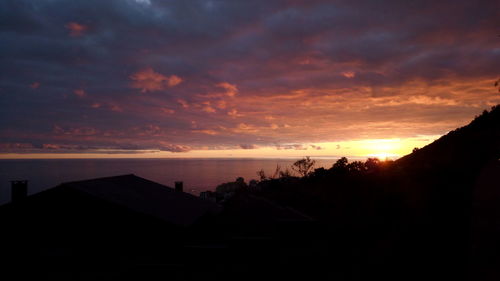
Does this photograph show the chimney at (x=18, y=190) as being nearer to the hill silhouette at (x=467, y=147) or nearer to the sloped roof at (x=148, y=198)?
the sloped roof at (x=148, y=198)

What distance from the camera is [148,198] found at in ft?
55.3

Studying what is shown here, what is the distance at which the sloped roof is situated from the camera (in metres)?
14.6

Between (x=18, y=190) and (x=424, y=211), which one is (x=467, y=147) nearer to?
(x=424, y=211)

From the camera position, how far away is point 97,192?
1470 centimetres

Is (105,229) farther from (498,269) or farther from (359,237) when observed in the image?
(498,269)

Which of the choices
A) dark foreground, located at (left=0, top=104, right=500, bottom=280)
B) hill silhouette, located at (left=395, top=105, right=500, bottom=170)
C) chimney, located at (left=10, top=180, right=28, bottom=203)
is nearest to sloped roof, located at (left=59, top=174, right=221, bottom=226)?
dark foreground, located at (left=0, top=104, right=500, bottom=280)

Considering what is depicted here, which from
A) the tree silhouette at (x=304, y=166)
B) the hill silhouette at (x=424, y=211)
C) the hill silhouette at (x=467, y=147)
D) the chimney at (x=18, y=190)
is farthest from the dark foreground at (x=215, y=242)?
the tree silhouette at (x=304, y=166)

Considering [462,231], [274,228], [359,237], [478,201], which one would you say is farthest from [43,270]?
[478,201]

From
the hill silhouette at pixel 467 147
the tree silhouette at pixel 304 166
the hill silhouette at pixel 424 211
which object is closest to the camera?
the hill silhouette at pixel 424 211

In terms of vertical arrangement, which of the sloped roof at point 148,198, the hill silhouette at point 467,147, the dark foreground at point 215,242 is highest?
the hill silhouette at point 467,147

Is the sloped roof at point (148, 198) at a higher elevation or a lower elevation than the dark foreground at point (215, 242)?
higher

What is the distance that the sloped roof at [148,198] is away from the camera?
1461 cm

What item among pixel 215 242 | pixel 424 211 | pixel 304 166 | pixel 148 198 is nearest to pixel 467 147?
pixel 424 211

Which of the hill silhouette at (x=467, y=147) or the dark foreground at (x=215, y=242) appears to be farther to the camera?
the hill silhouette at (x=467, y=147)
